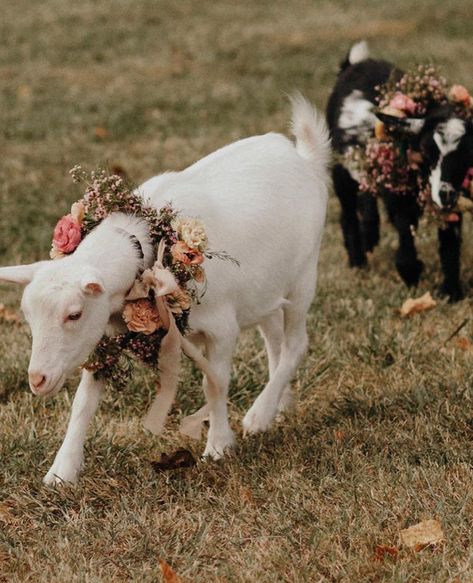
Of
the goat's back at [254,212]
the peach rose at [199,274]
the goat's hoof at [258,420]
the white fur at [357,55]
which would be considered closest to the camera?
the peach rose at [199,274]

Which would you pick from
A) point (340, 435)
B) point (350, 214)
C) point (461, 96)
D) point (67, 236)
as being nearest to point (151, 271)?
point (67, 236)

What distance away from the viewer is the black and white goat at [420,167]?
571cm

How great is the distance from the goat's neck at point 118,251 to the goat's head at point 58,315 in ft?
0.31

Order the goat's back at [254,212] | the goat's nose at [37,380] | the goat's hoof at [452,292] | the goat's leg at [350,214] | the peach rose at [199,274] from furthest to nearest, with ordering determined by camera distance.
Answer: the goat's leg at [350,214] → the goat's hoof at [452,292] → the goat's back at [254,212] → the peach rose at [199,274] → the goat's nose at [37,380]

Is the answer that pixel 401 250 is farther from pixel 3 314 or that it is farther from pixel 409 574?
pixel 409 574

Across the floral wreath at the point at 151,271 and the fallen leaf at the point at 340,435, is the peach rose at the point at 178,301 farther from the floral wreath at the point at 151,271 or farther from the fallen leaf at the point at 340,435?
the fallen leaf at the point at 340,435

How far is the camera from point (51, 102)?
483 inches

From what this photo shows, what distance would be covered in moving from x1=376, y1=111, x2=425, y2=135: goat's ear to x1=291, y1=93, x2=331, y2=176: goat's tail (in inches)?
35.0

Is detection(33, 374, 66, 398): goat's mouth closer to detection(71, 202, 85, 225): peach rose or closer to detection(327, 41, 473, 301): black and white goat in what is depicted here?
detection(71, 202, 85, 225): peach rose

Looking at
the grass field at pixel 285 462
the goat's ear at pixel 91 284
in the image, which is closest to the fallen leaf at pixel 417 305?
the grass field at pixel 285 462

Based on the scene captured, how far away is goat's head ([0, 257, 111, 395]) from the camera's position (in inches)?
130

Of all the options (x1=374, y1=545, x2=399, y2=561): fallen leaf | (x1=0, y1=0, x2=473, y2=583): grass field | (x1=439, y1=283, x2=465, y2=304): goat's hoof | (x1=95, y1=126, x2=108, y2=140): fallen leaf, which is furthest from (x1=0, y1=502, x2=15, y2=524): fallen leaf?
(x1=95, y1=126, x2=108, y2=140): fallen leaf

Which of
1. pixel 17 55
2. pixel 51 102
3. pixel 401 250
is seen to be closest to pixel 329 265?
pixel 401 250

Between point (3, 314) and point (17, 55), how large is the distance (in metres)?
9.89
